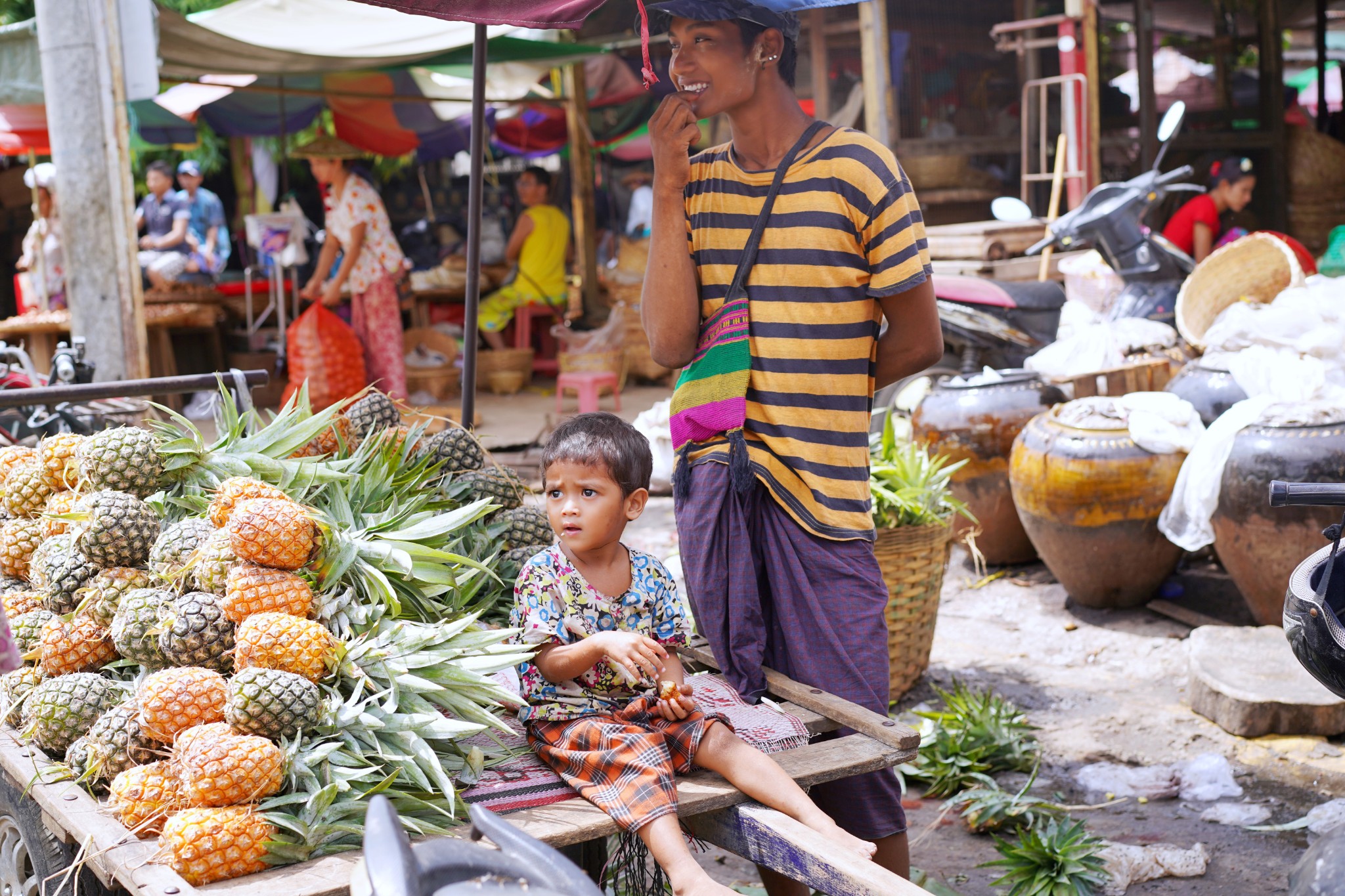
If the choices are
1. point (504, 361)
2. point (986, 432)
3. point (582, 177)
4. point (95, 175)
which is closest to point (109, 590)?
point (95, 175)

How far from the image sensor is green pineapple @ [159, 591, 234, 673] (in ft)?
7.89

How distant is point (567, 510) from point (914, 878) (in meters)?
1.70

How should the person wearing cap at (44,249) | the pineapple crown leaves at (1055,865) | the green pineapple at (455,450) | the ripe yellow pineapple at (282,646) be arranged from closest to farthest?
1. the ripe yellow pineapple at (282,646)
2. the pineapple crown leaves at (1055,865)
3. the green pineapple at (455,450)
4. the person wearing cap at (44,249)

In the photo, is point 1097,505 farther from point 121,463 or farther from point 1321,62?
point 1321,62

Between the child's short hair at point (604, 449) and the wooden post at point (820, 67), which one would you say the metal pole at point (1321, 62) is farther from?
the child's short hair at point (604, 449)

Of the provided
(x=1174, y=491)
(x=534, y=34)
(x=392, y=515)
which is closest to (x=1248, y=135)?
(x=534, y=34)

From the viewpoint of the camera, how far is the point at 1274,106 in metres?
12.0

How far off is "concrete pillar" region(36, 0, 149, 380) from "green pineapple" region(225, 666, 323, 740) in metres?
4.02

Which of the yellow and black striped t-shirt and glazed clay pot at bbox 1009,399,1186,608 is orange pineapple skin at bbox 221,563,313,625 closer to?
the yellow and black striped t-shirt

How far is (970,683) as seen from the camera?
506 cm

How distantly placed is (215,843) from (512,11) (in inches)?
88.8

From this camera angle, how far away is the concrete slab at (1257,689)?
4.23 metres

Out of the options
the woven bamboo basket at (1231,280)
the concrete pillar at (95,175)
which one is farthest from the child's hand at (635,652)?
the woven bamboo basket at (1231,280)

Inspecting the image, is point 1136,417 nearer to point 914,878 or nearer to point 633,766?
point 914,878
